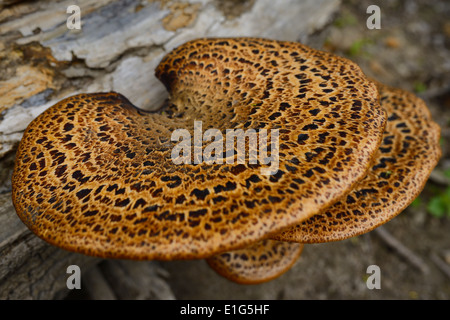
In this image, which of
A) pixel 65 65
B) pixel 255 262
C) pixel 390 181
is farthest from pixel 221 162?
pixel 65 65

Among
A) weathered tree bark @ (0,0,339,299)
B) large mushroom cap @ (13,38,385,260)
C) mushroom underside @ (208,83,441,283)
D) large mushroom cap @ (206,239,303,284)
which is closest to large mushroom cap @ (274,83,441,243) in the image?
mushroom underside @ (208,83,441,283)

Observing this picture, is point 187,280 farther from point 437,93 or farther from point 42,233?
point 437,93

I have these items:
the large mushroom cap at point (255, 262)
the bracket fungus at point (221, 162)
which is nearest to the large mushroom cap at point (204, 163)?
the bracket fungus at point (221, 162)

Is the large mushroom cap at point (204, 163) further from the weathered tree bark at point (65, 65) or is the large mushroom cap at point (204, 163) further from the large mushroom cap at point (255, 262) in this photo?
the large mushroom cap at point (255, 262)

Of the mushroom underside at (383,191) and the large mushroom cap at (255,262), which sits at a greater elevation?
the mushroom underside at (383,191)

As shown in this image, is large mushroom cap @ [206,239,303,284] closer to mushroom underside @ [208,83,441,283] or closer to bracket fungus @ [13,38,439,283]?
mushroom underside @ [208,83,441,283]

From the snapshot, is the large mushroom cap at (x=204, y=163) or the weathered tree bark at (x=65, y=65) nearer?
the large mushroom cap at (x=204, y=163)

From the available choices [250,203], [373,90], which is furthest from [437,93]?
[250,203]
